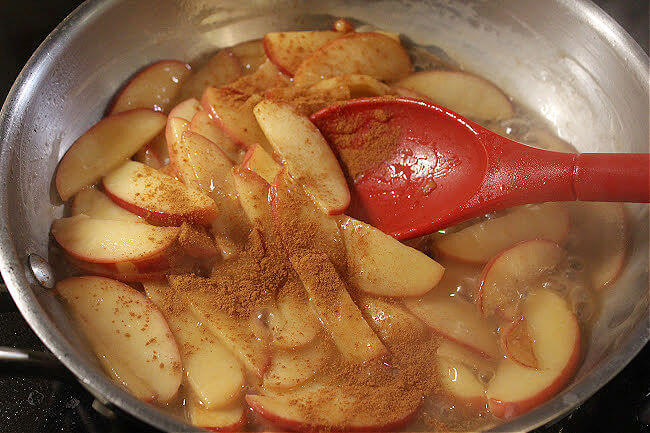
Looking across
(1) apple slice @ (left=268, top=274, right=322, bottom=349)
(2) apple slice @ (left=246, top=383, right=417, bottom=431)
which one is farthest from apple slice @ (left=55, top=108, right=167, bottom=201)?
(2) apple slice @ (left=246, top=383, right=417, bottom=431)

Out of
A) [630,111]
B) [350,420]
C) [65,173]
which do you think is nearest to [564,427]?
[350,420]

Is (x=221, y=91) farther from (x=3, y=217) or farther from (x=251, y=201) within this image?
(x=3, y=217)

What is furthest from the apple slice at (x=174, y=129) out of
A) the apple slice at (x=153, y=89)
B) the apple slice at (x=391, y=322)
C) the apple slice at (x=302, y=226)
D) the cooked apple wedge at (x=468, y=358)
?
the cooked apple wedge at (x=468, y=358)

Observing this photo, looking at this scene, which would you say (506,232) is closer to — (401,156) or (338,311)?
(401,156)

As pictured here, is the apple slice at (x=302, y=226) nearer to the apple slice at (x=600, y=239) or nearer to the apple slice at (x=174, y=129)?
the apple slice at (x=174, y=129)

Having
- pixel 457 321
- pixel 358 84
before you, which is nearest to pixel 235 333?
pixel 457 321

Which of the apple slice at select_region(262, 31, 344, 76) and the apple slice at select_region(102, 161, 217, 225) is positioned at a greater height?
the apple slice at select_region(262, 31, 344, 76)

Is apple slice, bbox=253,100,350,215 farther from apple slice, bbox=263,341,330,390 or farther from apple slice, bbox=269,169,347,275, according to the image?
apple slice, bbox=263,341,330,390
